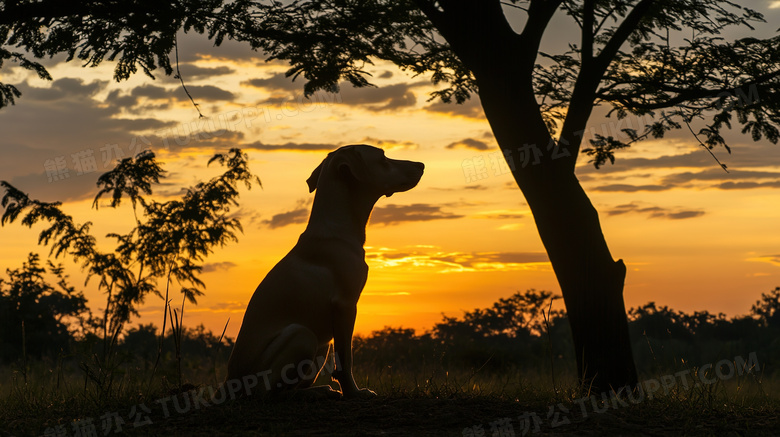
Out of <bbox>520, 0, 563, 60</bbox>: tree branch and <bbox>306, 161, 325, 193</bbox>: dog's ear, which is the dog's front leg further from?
<bbox>520, 0, 563, 60</bbox>: tree branch

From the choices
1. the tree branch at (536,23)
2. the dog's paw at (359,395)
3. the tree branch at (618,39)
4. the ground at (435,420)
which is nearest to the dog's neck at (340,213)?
the dog's paw at (359,395)

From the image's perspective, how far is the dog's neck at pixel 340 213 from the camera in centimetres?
655

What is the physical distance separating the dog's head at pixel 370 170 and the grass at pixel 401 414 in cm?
187

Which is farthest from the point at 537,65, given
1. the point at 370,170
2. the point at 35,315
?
the point at 35,315

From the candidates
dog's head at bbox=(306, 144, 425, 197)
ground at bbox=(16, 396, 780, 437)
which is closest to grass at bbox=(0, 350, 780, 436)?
ground at bbox=(16, 396, 780, 437)

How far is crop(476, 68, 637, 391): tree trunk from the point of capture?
8.87 meters

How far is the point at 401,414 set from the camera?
239 inches

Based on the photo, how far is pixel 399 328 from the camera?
2133 cm

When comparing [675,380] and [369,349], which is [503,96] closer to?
[675,380]

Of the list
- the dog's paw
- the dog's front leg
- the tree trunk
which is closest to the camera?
the dog's front leg

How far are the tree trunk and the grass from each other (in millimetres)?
1246

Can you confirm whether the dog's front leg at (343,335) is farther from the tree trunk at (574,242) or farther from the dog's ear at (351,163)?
the tree trunk at (574,242)

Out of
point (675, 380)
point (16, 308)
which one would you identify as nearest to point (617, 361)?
point (675, 380)

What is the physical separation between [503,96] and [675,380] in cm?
379
